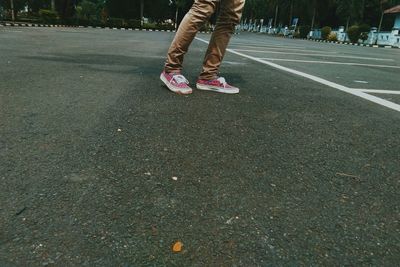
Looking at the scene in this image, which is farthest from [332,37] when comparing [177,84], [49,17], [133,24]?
[177,84]

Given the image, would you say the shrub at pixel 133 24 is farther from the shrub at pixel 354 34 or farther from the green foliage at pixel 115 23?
the shrub at pixel 354 34

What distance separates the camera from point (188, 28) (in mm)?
3488

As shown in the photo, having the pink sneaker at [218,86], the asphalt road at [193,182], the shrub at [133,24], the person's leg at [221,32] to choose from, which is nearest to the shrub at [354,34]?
the shrub at [133,24]

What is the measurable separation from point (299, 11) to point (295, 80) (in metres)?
65.9

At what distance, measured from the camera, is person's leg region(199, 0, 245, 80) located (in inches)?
141

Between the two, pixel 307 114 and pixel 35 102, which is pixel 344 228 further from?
pixel 35 102

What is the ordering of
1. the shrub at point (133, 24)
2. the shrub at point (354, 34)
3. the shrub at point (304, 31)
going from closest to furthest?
1. the shrub at point (354, 34)
2. the shrub at point (133, 24)
3. the shrub at point (304, 31)

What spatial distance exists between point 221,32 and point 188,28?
1.36 ft

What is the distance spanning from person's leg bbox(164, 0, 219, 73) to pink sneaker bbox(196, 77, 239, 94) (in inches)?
10.4

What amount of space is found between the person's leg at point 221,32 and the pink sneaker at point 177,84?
296 mm

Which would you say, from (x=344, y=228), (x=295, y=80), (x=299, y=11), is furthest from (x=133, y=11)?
(x=344, y=228)

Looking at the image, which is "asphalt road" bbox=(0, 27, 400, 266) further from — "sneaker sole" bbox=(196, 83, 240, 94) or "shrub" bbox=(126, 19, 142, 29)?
"shrub" bbox=(126, 19, 142, 29)

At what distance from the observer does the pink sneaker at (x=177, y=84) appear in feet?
11.1

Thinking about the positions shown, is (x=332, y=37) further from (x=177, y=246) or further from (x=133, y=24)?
(x=177, y=246)
